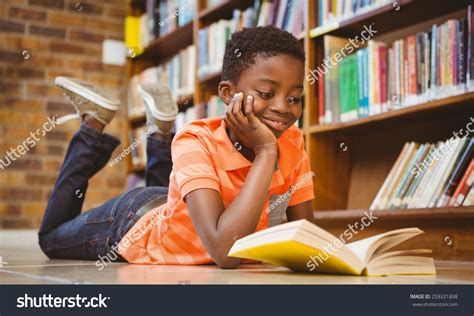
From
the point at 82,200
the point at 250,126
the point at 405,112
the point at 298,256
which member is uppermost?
the point at 405,112

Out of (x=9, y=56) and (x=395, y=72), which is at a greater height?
(x=9, y=56)

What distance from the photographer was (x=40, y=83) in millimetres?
3721

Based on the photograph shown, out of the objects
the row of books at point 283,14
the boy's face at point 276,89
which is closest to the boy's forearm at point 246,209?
the boy's face at point 276,89

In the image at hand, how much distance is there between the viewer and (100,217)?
1.73 m

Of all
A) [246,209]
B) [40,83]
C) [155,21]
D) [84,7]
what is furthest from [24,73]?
[246,209]

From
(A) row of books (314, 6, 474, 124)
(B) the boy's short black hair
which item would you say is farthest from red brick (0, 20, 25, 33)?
(B) the boy's short black hair

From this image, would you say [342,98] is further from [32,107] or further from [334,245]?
[32,107]

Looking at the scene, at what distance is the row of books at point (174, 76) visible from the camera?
3336 mm

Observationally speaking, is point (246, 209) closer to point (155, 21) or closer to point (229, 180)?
point (229, 180)

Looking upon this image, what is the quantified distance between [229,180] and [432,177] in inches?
36.9

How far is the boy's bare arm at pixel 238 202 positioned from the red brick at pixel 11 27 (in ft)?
9.31

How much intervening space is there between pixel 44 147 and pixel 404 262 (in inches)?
119

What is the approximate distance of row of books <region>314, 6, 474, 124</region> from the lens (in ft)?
6.22

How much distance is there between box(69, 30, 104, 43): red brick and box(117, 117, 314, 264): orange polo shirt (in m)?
2.61
